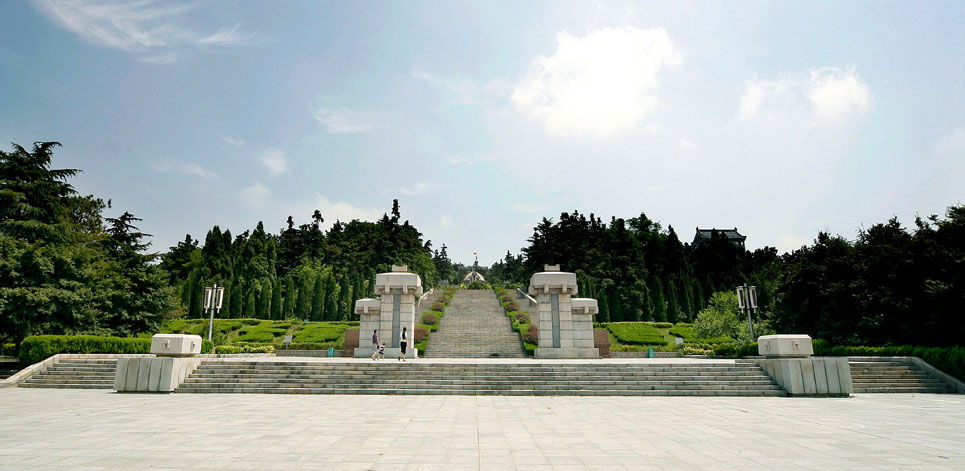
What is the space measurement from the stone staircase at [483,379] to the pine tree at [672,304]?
3605 cm

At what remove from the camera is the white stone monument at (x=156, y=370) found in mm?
14688

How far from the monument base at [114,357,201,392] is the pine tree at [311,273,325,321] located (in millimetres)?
38697

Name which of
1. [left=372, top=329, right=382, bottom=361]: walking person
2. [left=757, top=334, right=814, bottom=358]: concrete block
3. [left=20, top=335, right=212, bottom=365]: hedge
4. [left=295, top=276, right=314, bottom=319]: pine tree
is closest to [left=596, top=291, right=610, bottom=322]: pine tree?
[left=372, top=329, right=382, bottom=361]: walking person

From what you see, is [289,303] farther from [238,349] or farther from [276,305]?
[238,349]

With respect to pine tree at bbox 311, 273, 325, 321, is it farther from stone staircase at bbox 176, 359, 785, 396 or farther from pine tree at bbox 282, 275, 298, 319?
stone staircase at bbox 176, 359, 785, 396

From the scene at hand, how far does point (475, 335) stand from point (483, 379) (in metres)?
17.9

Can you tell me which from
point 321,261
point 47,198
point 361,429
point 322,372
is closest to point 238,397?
point 322,372

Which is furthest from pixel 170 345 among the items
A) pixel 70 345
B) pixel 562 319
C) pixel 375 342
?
pixel 562 319

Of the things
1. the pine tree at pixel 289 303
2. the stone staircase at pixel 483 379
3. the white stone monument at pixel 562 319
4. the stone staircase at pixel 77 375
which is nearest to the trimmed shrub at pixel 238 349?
the stone staircase at pixel 77 375

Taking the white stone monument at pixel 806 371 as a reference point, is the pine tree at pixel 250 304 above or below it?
above

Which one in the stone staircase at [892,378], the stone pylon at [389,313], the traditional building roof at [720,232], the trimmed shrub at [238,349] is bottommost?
the stone staircase at [892,378]

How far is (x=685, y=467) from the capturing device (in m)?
5.85

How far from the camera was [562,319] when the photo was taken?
22953 mm

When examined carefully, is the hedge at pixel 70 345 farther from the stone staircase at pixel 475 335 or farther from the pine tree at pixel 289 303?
the pine tree at pixel 289 303
